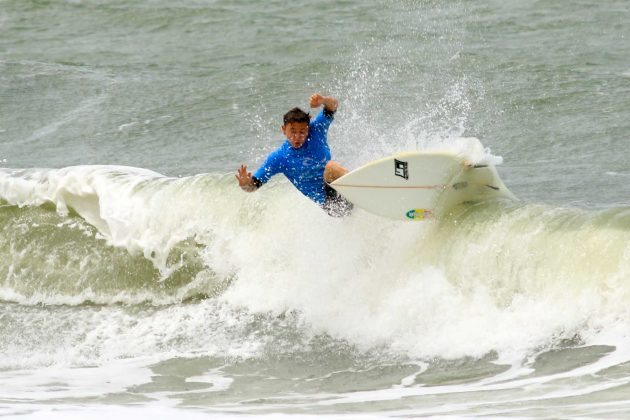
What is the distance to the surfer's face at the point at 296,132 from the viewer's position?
9031mm

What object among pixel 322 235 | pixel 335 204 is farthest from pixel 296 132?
pixel 322 235

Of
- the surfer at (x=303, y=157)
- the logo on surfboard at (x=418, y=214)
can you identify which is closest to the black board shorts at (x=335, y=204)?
the surfer at (x=303, y=157)

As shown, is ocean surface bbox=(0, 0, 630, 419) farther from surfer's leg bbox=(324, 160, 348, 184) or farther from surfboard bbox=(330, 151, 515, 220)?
surfer's leg bbox=(324, 160, 348, 184)

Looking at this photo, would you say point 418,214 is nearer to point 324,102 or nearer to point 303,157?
point 303,157

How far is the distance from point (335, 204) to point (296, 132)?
1.02 meters

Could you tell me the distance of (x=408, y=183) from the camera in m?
9.57

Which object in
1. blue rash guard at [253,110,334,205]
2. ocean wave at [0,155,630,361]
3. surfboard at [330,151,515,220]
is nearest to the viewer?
ocean wave at [0,155,630,361]

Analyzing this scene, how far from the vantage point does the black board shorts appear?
9.62 metres

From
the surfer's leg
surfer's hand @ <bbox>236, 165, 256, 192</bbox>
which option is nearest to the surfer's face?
the surfer's leg

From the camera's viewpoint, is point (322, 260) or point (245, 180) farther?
point (322, 260)

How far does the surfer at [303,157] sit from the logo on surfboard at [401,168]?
1.58ft

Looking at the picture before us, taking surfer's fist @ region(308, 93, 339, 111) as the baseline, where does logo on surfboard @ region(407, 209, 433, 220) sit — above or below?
below

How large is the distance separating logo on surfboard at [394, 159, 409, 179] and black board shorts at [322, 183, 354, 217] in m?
0.55

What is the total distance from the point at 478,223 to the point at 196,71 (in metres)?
12.1
